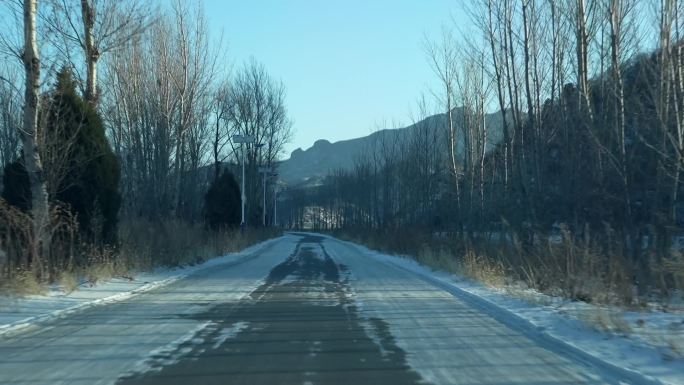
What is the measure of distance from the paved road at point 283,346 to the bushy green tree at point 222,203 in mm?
35277

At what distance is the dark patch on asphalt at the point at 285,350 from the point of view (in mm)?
8430

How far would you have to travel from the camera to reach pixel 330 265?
3061cm

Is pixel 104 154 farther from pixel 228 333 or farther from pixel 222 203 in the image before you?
pixel 222 203

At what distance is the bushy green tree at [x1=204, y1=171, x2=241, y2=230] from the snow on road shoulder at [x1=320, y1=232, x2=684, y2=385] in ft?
123

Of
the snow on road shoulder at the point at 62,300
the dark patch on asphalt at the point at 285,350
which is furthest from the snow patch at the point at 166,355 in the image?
the snow on road shoulder at the point at 62,300

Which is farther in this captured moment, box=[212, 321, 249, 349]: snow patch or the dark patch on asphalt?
box=[212, 321, 249, 349]: snow patch

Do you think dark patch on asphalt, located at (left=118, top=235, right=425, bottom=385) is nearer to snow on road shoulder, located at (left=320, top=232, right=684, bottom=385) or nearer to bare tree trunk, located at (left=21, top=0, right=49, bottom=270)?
snow on road shoulder, located at (left=320, top=232, right=684, bottom=385)

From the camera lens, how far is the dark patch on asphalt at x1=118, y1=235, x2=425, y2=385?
332 inches

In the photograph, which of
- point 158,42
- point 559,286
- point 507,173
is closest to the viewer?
point 559,286

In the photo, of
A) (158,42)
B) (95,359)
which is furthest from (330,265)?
(95,359)

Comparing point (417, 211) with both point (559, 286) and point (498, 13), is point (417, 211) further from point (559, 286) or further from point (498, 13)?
point (559, 286)

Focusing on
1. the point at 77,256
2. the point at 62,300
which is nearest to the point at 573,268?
the point at 62,300

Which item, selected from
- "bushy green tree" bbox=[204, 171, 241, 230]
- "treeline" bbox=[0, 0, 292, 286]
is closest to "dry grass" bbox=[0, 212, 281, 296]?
"treeline" bbox=[0, 0, 292, 286]

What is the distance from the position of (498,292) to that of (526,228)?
8398 millimetres
